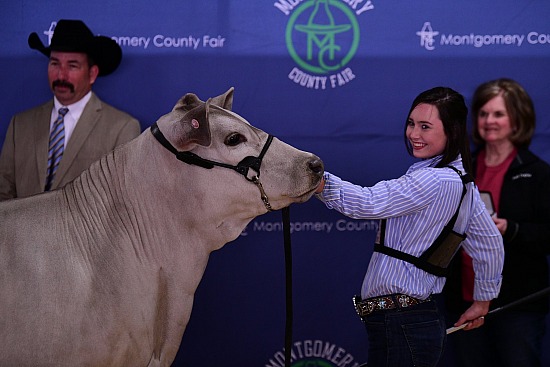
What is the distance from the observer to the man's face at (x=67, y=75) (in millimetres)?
3869

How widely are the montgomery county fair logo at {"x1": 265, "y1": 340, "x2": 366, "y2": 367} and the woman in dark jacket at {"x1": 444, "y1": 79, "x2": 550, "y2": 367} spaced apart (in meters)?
0.72

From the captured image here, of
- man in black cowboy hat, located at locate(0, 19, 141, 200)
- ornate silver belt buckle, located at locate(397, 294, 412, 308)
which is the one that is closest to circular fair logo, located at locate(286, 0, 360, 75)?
man in black cowboy hat, located at locate(0, 19, 141, 200)

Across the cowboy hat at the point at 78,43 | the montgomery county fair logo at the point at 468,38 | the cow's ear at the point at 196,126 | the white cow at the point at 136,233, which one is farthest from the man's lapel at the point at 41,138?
the montgomery county fair logo at the point at 468,38

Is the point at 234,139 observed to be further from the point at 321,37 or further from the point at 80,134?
the point at 321,37

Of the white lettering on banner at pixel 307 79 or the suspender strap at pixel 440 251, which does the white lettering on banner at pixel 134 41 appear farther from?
the suspender strap at pixel 440 251

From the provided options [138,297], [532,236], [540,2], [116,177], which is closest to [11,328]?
[138,297]

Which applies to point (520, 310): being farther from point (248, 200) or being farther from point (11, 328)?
point (11, 328)

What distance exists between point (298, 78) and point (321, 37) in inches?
10.8

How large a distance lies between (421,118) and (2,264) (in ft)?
5.65

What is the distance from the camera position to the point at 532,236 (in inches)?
145

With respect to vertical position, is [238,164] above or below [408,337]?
above

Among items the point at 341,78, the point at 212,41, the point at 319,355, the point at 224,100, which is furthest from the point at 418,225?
the point at 212,41

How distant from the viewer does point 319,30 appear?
166 inches

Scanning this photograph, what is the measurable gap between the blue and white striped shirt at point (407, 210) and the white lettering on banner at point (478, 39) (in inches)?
58.0
